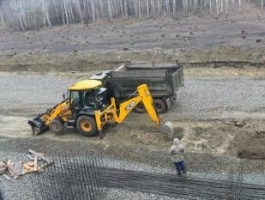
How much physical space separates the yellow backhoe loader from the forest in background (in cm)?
2852

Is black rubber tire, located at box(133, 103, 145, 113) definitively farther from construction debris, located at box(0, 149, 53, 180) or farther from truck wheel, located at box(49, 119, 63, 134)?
construction debris, located at box(0, 149, 53, 180)

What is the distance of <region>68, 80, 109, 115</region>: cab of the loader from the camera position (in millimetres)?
16859

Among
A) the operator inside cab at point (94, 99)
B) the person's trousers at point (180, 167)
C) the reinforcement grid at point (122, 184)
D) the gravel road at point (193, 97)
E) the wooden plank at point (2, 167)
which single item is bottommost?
the reinforcement grid at point (122, 184)

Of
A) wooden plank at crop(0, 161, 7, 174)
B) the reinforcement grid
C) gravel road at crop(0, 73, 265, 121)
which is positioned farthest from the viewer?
gravel road at crop(0, 73, 265, 121)

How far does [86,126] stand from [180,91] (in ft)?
20.1

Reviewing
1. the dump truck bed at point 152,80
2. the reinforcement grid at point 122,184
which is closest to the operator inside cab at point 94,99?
the dump truck bed at point 152,80

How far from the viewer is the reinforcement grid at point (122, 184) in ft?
40.9

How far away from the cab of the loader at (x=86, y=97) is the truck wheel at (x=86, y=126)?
265 mm

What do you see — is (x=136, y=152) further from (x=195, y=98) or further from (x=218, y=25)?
(x=218, y=25)

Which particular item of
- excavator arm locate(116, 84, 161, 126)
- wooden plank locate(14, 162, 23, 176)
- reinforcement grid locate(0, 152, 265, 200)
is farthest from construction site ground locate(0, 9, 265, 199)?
wooden plank locate(14, 162, 23, 176)

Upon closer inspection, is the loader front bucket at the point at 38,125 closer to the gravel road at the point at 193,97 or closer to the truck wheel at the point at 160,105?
the gravel road at the point at 193,97

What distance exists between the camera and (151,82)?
18.4 m

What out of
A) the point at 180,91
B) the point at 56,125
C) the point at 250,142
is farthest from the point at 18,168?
the point at 180,91

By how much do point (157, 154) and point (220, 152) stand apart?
6.84ft
